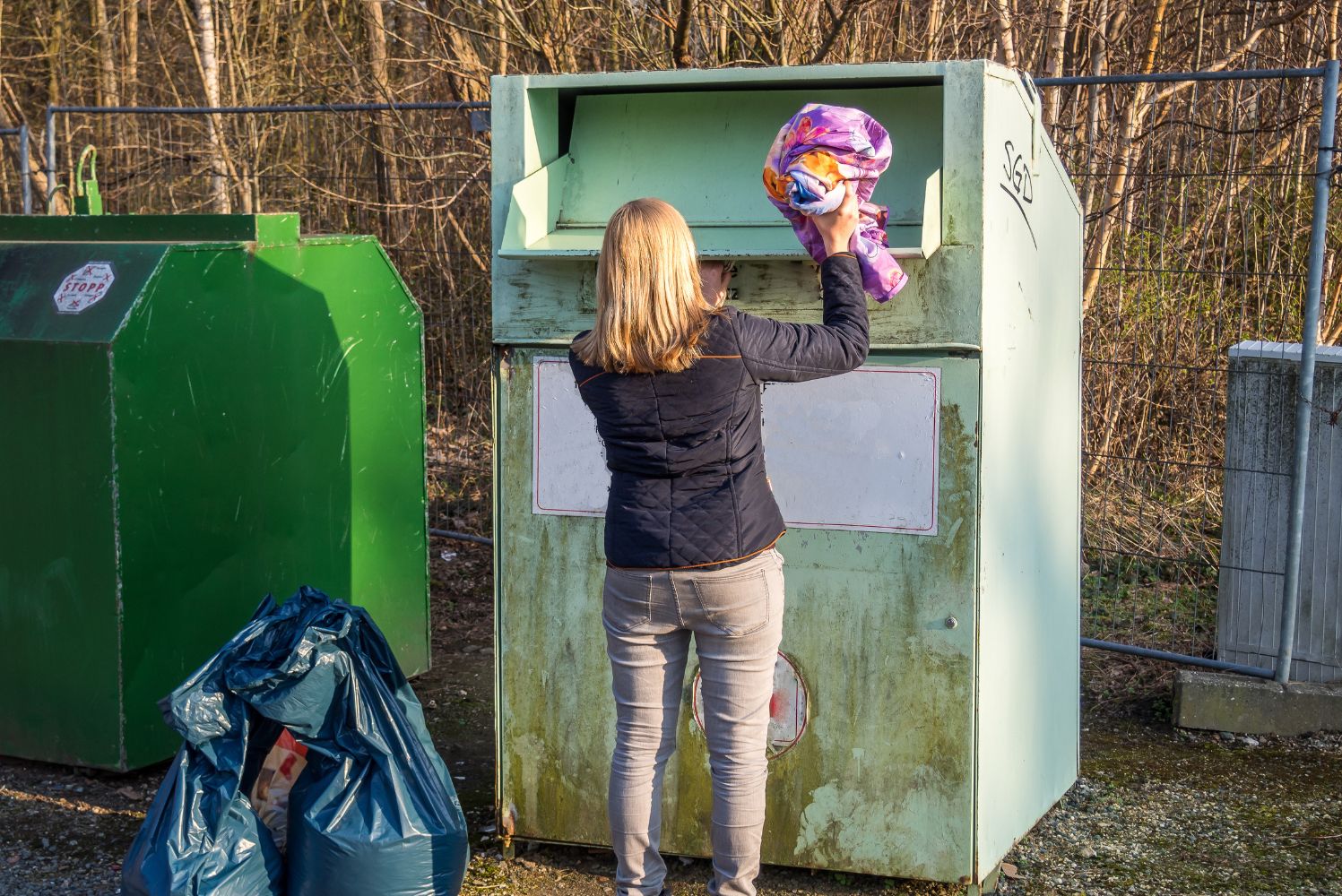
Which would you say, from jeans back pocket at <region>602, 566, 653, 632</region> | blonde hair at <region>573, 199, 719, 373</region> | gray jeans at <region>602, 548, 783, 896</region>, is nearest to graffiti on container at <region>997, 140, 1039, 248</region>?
blonde hair at <region>573, 199, 719, 373</region>

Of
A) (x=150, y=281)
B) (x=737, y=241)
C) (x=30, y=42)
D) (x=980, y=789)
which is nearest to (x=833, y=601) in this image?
(x=980, y=789)

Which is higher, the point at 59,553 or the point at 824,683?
the point at 59,553

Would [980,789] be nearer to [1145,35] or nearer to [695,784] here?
[695,784]

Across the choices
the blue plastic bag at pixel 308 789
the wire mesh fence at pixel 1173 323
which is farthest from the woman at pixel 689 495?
the wire mesh fence at pixel 1173 323

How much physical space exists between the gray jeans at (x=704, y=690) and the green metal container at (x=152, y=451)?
1.58m

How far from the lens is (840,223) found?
97.1 inches

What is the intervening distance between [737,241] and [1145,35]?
3836 millimetres

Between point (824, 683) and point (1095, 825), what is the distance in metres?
0.99

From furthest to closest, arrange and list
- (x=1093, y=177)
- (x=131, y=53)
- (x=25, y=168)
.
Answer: (x=131, y=53) < (x=25, y=168) < (x=1093, y=177)

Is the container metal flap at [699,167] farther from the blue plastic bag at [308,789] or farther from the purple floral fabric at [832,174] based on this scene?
the blue plastic bag at [308,789]

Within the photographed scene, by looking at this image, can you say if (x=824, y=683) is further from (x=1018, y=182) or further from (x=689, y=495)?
(x=1018, y=182)

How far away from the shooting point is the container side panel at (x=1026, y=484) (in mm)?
2771

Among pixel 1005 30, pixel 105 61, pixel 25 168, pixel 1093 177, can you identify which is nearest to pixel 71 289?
pixel 25 168

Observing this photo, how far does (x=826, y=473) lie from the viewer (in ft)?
9.28
